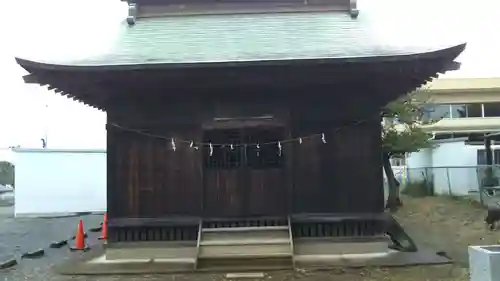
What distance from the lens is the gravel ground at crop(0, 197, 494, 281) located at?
923cm

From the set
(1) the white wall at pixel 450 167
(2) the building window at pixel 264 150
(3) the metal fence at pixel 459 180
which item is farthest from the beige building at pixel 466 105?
(2) the building window at pixel 264 150

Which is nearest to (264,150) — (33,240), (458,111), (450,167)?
(33,240)

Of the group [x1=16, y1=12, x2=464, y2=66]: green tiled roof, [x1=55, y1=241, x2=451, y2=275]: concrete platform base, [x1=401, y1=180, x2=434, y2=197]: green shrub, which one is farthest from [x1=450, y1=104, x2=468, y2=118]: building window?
[x1=55, y1=241, x2=451, y2=275]: concrete platform base

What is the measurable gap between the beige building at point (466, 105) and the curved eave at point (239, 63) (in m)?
33.0

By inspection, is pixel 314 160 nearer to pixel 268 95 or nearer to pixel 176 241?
pixel 268 95

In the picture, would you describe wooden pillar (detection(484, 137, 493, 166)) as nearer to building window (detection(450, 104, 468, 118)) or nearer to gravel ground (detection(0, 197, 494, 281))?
gravel ground (detection(0, 197, 494, 281))

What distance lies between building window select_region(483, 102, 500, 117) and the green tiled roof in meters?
35.1

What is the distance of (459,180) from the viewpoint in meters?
20.8

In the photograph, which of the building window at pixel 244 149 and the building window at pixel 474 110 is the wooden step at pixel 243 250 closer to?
the building window at pixel 244 149

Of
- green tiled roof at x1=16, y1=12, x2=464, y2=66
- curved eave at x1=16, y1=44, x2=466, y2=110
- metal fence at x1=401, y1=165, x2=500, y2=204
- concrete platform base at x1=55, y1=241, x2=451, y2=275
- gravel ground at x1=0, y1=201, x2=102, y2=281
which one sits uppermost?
green tiled roof at x1=16, y1=12, x2=464, y2=66

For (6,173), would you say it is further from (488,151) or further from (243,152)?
(243,152)

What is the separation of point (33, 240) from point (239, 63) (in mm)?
9598

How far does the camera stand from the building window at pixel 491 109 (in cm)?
4334

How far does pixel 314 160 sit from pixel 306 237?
152 centimetres
